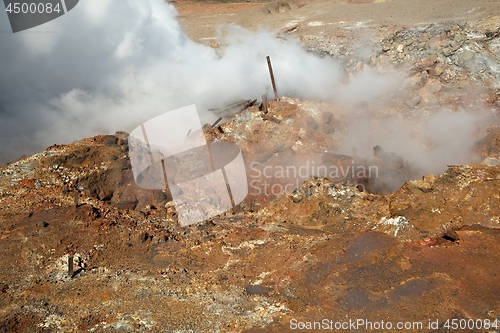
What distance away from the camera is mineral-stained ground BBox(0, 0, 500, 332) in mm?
5840

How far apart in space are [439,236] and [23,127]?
11.9 m

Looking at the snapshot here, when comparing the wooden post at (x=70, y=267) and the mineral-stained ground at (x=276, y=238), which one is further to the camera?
the wooden post at (x=70, y=267)

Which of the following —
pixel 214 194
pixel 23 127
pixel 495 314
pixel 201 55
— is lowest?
pixel 495 314

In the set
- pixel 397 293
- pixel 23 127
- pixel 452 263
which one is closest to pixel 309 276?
pixel 397 293

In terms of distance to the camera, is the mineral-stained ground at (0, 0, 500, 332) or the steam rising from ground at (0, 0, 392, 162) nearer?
the mineral-stained ground at (0, 0, 500, 332)

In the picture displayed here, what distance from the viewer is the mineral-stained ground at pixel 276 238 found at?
584 centimetres

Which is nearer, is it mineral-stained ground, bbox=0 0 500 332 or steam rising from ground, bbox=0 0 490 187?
mineral-stained ground, bbox=0 0 500 332

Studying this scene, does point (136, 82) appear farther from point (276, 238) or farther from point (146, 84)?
point (276, 238)

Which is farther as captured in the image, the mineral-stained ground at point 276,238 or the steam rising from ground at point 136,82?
the steam rising from ground at point 136,82

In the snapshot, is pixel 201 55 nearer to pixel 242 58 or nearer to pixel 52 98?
pixel 242 58

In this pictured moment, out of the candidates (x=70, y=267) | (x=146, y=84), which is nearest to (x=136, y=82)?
(x=146, y=84)

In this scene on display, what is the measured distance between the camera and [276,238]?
7.79 m

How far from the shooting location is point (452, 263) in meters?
6.27

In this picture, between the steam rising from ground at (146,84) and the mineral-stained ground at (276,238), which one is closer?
the mineral-stained ground at (276,238)
